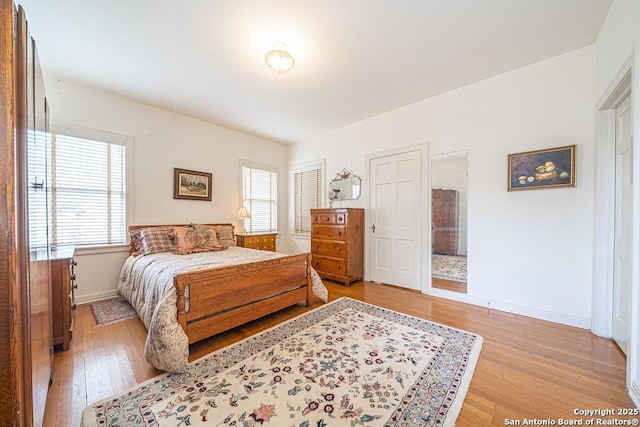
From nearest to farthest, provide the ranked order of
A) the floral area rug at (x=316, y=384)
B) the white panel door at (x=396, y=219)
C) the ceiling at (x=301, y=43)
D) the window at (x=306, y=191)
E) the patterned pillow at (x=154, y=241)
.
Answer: the floral area rug at (x=316, y=384)
the ceiling at (x=301, y=43)
the patterned pillow at (x=154, y=241)
the white panel door at (x=396, y=219)
the window at (x=306, y=191)

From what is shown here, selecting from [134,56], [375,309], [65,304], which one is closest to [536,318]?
[375,309]

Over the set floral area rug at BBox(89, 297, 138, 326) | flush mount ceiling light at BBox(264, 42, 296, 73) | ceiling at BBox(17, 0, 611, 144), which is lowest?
floral area rug at BBox(89, 297, 138, 326)

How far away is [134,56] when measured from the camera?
2.52 metres

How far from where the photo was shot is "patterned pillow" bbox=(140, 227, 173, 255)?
3.21 m

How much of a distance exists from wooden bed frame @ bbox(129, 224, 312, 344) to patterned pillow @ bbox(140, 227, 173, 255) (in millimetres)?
1616

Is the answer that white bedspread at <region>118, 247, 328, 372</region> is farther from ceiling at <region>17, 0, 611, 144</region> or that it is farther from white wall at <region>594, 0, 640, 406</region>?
white wall at <region>594, 0, 640, 406</region>

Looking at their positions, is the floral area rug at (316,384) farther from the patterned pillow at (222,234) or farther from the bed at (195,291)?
the patterned pillow at (222,234)

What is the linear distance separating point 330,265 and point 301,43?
3.07 m

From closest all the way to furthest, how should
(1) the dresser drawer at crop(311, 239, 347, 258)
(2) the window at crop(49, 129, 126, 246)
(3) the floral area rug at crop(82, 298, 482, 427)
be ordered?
(3) the floral area rug at crop(82, 298, 482, 427) → (2) the window at crop(49, 129, 126, 246) → (1) the dresser drawer at crop(311, 239, 347, 258)

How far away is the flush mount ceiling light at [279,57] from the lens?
2.25 metres

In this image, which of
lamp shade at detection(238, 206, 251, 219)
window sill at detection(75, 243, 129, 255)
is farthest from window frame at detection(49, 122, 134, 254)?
lamp shade at detection(238, 206, 251, 219)

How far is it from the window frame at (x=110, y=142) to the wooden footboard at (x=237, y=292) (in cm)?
221

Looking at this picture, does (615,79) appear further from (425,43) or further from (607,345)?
(607,345)

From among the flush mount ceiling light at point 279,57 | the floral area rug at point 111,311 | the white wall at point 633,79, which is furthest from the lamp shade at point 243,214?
the white wall at point 633,79
